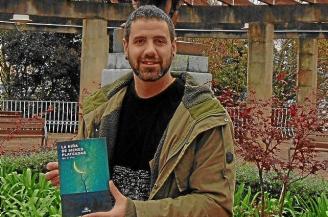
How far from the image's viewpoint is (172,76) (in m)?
2.74

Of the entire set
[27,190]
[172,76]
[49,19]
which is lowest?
[27,190]

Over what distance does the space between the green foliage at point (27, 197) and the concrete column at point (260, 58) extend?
1126cm

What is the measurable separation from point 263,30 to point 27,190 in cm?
1210

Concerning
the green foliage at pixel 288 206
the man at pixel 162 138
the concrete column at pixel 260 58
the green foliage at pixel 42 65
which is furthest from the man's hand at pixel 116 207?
the green foliage at pixel 42 65

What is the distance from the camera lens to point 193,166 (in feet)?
8.15

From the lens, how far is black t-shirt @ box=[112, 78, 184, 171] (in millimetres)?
2602

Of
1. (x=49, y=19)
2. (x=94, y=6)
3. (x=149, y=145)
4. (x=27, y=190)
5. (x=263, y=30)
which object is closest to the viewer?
(x=149, y=145)

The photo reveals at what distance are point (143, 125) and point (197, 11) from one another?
1534 centimetres

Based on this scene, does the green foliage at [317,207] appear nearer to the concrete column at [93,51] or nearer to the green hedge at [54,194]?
the green hedge at [54,194]

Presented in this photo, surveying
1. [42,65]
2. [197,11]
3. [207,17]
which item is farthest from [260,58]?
[42,65]

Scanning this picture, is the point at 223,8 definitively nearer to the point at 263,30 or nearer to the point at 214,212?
the point at 263,30

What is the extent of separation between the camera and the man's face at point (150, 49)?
8.21 feet

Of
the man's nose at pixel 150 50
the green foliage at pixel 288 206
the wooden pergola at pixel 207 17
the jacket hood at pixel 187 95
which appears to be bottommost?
the green foliage at pixel 288 206

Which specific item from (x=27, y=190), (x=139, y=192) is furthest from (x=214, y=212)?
(x=27, y=190)
